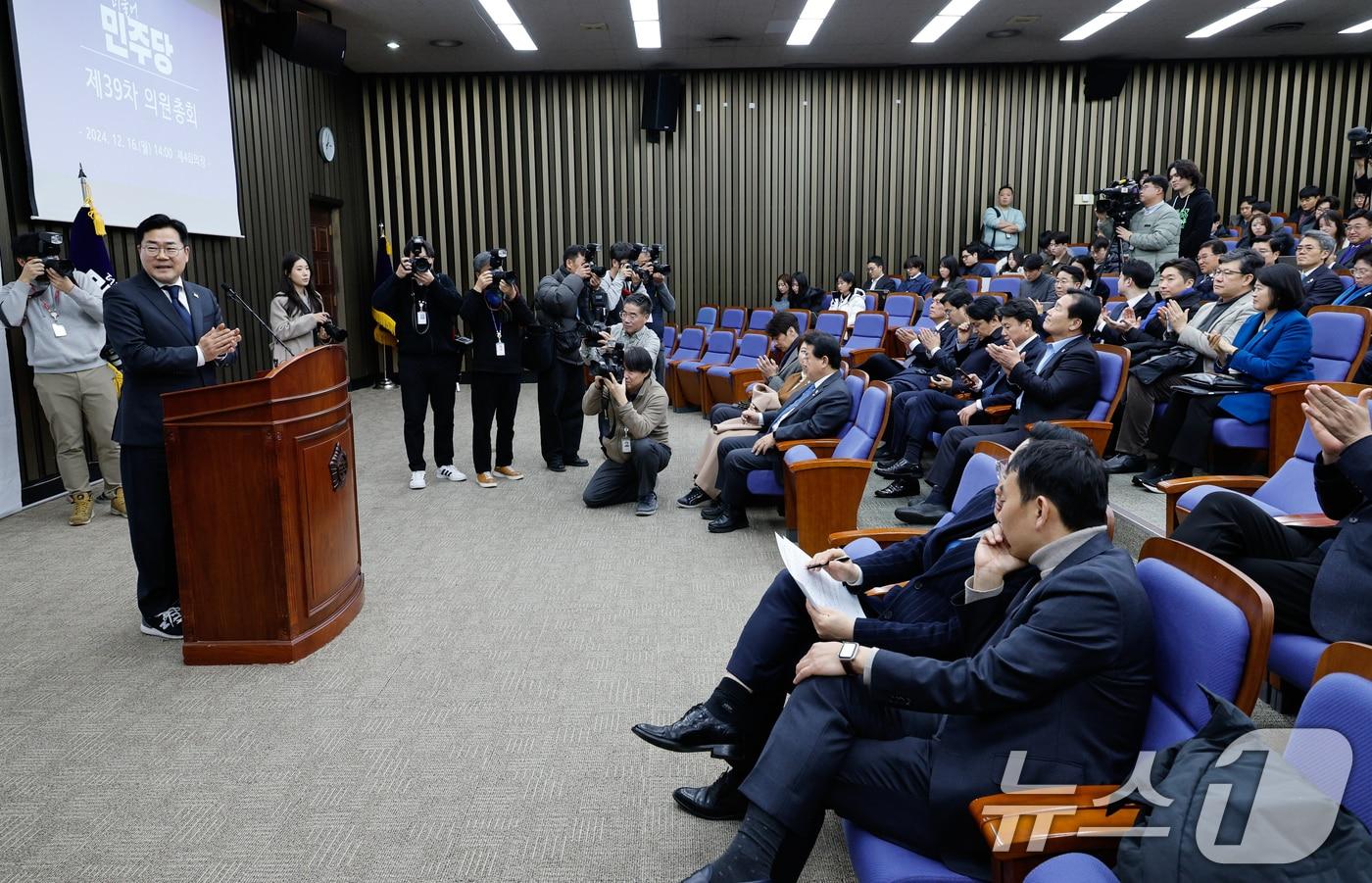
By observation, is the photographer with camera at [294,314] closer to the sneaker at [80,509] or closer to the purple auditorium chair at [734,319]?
the sneaker at [80,509]

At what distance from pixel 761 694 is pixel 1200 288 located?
5258mm

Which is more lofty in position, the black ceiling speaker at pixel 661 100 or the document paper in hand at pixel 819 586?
the black ceiling speaker at pixel 661 100

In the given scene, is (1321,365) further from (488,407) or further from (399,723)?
(488,407)

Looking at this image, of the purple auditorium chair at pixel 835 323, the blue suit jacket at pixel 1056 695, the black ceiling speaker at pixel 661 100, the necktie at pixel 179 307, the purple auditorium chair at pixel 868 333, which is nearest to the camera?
the blue suit jacket at pixel 1056 695

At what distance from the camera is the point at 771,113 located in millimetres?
11117

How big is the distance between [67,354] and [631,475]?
3.20 metres

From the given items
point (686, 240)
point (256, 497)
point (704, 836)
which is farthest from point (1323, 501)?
point (686, 240)

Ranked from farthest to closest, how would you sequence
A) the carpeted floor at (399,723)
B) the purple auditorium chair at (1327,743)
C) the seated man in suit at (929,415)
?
the seated man in suit at (929,415)
the carpeted floor at (399,723)
the purple auditorium chair at (1327,743)

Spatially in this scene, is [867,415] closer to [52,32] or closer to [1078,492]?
[1078,492]

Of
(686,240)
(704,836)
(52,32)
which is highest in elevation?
(52,32)

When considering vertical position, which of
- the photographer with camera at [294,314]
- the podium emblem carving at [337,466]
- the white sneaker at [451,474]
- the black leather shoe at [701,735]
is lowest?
the white sneaker at [451,474]

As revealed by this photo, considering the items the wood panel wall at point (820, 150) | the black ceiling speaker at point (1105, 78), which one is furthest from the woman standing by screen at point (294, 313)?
the black ceiling speaker at point (1105, 78)

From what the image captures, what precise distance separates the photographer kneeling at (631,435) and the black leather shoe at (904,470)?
56.5 inches

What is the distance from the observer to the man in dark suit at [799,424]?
441 centimetres
